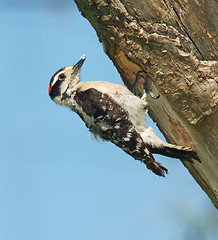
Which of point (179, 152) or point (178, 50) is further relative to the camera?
point (179, 152)

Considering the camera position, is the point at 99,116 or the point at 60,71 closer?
the point at 99,116

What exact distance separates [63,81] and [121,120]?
3.59 ft

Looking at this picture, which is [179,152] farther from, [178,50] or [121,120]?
[178,50]

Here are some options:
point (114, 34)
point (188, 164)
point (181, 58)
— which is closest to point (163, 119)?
point (188, 164)

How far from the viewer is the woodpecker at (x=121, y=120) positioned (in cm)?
363

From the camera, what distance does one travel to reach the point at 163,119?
11.1ft

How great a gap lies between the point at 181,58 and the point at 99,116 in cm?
126

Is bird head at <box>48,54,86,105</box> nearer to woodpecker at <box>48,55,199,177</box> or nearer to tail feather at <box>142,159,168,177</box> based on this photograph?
woodpecker at <box>48,55,199,177</box>

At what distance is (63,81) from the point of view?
437 cm

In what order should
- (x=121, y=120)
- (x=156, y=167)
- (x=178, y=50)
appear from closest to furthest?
(x=178, y=50)
(x=156, y=167)
(x=121, y=120)

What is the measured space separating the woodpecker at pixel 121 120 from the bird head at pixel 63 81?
1.13 ft

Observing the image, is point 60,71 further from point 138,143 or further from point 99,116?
point 138,143

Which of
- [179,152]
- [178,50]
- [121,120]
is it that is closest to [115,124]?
[121,120]

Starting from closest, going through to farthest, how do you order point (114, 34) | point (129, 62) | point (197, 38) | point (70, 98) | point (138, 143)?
point (197, 38) → point (114, 34) → point (129, 62) → point (138, 143) → point (70, 98)
